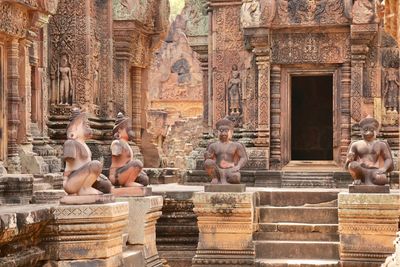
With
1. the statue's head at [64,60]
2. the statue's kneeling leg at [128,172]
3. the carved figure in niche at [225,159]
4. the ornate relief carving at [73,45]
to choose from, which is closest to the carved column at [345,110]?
the carved figure in niche at [225,159]

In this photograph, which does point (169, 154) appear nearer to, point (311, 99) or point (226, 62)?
point (311, 99)

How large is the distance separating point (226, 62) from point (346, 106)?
93.3 inches

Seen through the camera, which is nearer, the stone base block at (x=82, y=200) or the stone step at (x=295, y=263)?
the stone base block at (x=82, y=200)

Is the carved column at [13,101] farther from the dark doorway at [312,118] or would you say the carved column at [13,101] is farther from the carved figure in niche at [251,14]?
the dark doorway at [312,118]

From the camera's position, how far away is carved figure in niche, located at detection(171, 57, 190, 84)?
43.2 meters

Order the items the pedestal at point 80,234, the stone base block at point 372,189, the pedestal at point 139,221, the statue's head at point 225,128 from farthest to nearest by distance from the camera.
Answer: the statue's head at point 225,128
the stone base block at point 372,189
the pedestal at point 139,221
the pedestal at point 80,234

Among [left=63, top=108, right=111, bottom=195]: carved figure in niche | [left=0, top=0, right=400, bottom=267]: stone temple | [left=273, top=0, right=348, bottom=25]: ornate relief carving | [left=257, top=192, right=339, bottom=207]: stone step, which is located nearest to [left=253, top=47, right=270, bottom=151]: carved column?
[left=0, top=0, right=400, bottom=267]: stone temple

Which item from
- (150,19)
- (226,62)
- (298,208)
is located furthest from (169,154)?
(298,208)

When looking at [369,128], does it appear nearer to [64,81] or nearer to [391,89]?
[391,89]

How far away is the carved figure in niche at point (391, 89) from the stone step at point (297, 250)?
448cm

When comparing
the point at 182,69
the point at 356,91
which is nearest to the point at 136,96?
the point at 356,91

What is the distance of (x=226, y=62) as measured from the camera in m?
16.3

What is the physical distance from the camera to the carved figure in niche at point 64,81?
1553 cm

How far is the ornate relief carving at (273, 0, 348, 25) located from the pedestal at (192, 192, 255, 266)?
4.84 m
